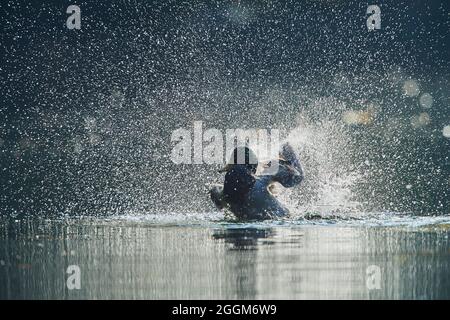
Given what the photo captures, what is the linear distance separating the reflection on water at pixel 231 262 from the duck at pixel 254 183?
942 millimetres

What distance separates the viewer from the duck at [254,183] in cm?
1416

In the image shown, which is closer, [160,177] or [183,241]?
[183,241]

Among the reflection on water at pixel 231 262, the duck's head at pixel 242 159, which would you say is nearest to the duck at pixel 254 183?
the duck's head at pixel 242 159

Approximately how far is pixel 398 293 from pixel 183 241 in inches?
188

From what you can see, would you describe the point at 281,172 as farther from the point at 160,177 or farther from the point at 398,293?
the point at 160,177

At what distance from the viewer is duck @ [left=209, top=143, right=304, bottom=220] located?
46.5 ft

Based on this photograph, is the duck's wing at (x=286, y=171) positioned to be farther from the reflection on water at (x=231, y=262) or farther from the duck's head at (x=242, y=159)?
the reflection on water at (x=231, y=262)

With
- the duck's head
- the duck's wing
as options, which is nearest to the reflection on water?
the duck's head

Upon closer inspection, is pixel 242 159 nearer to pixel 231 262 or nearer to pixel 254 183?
pixel 254 183

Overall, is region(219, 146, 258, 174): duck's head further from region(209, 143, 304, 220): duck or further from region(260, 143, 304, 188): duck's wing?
region(260, 143, 304, 188): duck's wing

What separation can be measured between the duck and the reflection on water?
94cm

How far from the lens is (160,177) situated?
1699 inches
